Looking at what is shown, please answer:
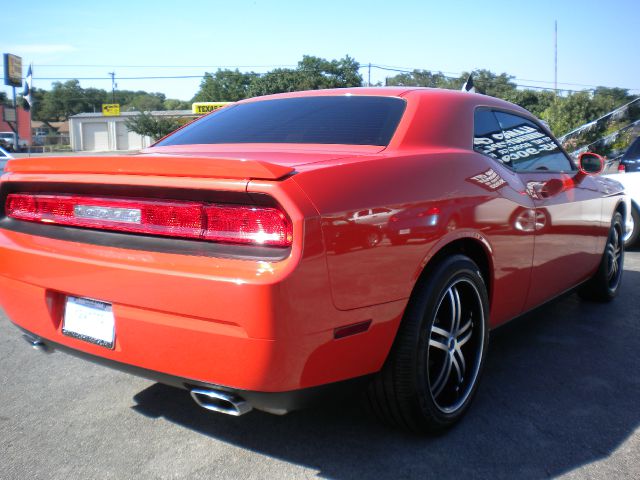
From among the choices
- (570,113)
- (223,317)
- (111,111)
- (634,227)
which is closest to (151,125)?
(111,111)

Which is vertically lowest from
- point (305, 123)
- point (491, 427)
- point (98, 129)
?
point (491, 427)

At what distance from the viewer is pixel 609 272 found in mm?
4703

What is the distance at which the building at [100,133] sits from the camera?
69.8 meters

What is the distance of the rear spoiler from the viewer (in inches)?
74.9

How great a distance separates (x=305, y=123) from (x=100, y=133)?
73.5 meters

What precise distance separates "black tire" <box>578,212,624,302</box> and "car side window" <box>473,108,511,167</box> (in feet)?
5.78

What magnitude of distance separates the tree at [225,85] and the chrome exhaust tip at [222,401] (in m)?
78.6

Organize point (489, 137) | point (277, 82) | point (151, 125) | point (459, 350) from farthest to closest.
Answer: point (277, 82) → point (151, 125) → point (489, 137) → point (459, 350)

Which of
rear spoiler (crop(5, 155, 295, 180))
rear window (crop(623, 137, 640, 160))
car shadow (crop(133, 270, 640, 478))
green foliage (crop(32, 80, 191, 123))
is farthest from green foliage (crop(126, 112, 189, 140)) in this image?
rear spoiler (crop(5, 155, 295, 180))

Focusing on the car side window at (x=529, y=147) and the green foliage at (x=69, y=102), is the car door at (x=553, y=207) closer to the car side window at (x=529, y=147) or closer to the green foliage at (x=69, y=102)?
the car side window at (x=529, y=147)

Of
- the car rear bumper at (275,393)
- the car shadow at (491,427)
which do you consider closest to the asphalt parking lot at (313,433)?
the car shadow at (491,427)

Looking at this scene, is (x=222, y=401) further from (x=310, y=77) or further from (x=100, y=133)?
(x=100, y=133)

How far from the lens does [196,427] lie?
2.60m

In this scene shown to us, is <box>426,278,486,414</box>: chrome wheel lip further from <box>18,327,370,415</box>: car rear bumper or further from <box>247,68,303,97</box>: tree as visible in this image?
<box>247,68,303,97</box>: tree
